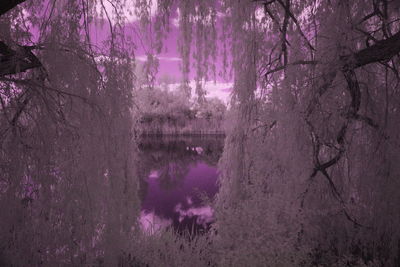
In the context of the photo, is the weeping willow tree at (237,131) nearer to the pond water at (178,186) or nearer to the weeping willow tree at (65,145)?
the weeping willow tree at (65,145)

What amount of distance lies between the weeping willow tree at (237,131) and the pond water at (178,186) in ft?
4.73

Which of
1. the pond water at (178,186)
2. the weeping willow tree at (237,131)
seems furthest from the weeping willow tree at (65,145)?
the pond water at (178,186)

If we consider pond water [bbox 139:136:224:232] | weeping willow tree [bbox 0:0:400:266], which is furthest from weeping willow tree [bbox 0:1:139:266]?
pond water [bbox 139:136:224:232]

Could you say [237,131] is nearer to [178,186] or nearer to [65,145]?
[65,145]

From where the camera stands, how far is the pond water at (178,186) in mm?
9844

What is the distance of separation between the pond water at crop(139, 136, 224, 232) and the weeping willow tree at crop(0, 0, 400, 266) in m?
1.44

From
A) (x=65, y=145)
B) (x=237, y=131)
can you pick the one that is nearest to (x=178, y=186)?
(x=237, y=131)

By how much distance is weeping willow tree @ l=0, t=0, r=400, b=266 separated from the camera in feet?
9.39

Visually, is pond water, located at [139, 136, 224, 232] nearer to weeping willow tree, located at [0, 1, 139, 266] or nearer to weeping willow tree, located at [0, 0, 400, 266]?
weeping willow tree, located at [0, 0, 400, 266]

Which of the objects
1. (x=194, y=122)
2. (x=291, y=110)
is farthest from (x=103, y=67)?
(x=194, y=122)

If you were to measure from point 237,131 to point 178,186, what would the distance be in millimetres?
10988

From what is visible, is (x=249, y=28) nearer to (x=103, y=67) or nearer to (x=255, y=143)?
(x=255, y=143)

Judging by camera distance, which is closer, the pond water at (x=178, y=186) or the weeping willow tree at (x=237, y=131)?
the weeping willow tree at (x=237, y=131)

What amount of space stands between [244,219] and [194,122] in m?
35.5
